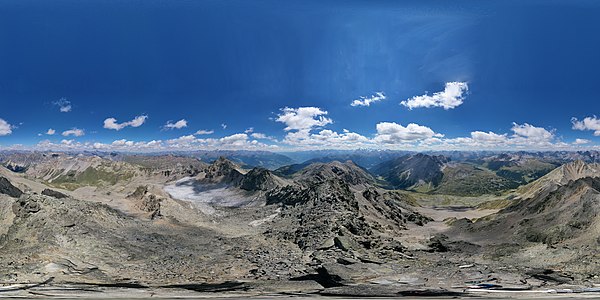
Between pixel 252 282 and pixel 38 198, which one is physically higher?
pixel 38 198

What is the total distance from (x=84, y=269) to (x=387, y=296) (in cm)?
4727

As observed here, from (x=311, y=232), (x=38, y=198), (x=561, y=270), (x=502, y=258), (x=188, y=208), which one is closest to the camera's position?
(x=561, y=270)

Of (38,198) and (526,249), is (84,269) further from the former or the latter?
(526,249)

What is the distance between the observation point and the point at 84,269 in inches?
2356

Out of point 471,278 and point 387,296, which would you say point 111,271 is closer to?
point 387,296

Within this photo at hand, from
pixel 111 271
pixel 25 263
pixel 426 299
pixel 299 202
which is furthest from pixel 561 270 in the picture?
pixel 299 202

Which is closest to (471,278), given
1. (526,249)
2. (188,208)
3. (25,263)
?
(526,249)

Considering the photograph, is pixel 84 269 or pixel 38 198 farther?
pixel 38 198

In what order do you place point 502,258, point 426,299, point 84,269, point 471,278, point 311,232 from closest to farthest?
point 426,299 → point 471,278 → point 84,269 → point 502,258 → point 311,232

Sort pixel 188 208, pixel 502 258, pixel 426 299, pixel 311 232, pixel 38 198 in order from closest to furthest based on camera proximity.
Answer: pixel 426 299, pixel 502 258, pixel 38 198, pixel 311 232, pixel 188 208

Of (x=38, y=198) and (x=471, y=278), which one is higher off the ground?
(x=38, y=198)

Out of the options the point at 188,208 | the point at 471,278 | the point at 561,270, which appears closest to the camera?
the point at 471,278

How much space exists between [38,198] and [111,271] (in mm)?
37218

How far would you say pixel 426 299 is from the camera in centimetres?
3888
